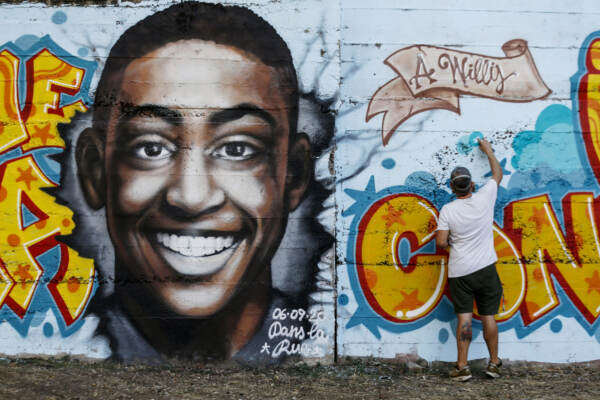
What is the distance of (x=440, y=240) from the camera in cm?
451

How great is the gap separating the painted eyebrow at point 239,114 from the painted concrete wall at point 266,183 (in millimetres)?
18

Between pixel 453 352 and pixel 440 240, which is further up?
pixel 440 240

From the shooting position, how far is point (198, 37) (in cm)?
476

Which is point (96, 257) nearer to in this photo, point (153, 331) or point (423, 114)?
point (153, 331)

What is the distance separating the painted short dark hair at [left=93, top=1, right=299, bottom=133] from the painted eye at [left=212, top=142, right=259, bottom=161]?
0.42m

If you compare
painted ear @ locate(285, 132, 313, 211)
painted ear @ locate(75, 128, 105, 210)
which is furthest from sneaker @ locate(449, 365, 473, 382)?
painted ear @ locate(75, 128, 105, 210)

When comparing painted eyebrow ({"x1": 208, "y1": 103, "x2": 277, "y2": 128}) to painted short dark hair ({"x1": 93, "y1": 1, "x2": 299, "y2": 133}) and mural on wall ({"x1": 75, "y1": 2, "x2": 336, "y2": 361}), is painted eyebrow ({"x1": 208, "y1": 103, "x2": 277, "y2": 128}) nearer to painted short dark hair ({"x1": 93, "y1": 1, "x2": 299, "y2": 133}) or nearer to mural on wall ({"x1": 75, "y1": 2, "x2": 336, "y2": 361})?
mural on wall ({"x1": 75, "y1": 2, "x2": 336, "y2": 361})

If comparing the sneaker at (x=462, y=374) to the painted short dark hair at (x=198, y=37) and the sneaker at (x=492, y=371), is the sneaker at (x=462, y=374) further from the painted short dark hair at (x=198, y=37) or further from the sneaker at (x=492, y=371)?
the painted short dark hair at (x=198, y=37)

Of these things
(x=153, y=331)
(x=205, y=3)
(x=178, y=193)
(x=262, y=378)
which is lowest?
(x=262, y=378)

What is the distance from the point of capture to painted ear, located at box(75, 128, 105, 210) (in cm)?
474

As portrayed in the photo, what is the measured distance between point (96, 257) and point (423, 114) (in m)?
3.03

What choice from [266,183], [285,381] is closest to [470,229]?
[266,183]

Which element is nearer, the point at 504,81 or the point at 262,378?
the point at 262,378

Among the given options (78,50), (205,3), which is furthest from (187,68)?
(78,50)
